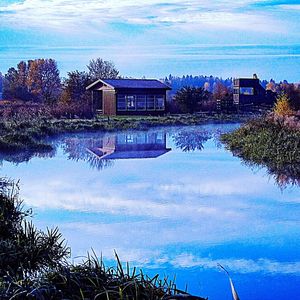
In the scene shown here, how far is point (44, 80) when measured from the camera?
1481 cm

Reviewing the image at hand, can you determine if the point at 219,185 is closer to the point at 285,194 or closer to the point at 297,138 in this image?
the point at 285,194

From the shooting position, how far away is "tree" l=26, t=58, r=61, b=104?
14.2 meters

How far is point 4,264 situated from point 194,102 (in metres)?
13.1

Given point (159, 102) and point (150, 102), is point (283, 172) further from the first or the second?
point (159, 102)

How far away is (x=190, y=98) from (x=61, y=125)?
4.25m

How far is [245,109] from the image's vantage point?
15.1 m

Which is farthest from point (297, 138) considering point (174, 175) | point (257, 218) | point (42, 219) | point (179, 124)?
point (179, 124)

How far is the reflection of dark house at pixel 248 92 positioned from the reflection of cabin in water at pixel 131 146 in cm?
286

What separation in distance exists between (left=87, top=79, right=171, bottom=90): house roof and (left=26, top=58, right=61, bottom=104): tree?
92 centimetres

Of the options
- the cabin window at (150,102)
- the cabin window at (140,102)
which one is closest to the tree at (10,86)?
the cabin window at (140,102)

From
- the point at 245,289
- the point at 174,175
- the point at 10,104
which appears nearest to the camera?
the point at 245,289

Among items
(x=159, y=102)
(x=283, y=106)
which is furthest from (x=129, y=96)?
(x=283, y=106)

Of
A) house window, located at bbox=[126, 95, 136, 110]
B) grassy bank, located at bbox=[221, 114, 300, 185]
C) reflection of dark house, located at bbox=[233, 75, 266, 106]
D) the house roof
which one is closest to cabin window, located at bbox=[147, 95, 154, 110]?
the house roof

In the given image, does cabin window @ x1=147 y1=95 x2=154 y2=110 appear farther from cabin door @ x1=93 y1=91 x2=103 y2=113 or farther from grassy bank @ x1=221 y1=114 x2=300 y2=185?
grassy bank @ x1=221 y1=114 x2=300 y2=185
